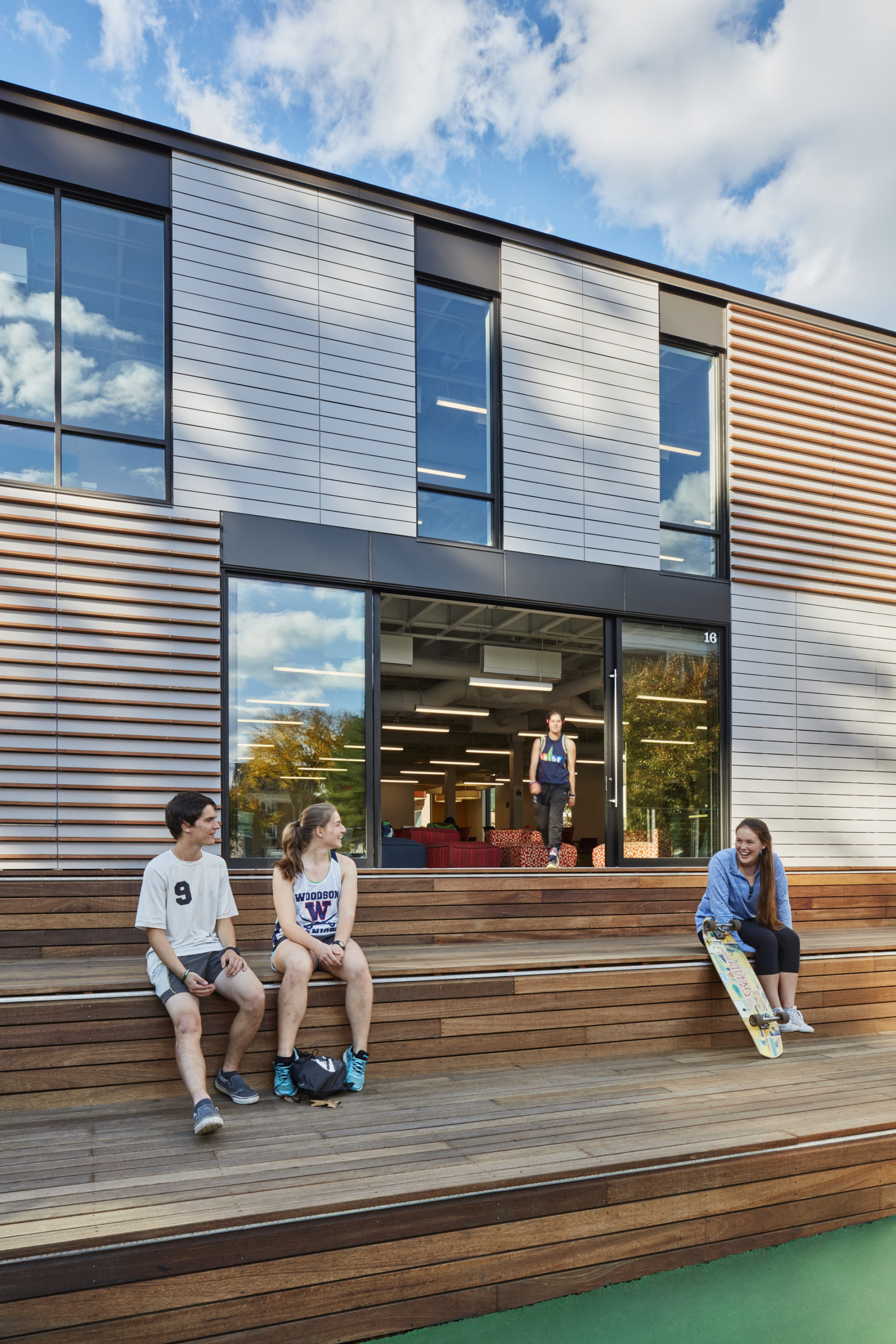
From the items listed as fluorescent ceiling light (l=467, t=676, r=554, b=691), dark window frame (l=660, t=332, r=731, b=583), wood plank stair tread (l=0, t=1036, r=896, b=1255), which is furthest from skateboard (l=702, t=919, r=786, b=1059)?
fluorescent ceiling light (l=467, t=676, r=554, b=691)

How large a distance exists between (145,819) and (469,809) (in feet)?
53.1

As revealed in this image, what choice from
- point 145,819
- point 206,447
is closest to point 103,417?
point 206,447

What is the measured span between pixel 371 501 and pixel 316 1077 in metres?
4.62

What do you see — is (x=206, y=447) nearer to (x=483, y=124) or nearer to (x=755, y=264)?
(x=483, y=124)

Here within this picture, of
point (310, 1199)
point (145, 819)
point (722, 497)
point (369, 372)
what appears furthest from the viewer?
point (722, 497)

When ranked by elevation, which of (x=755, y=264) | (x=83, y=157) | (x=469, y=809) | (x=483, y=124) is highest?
(x=755, y=264)

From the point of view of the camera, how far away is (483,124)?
1346 cm

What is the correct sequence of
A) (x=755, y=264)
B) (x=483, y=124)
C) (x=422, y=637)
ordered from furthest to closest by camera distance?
(x=755, y=264)
(x=483, y=124)
(x=422, y=637)

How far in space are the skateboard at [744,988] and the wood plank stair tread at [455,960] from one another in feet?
0.46

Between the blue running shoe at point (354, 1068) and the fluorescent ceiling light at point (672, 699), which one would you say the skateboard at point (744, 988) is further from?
the fluorescent ceiling light at point (672, 699)

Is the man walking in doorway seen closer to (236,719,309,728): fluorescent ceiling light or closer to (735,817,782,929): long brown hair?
(236,719,309,728): fluorescent ceiling light

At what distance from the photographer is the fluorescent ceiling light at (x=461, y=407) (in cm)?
767

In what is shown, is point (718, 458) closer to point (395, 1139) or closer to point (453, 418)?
point (453, 418)

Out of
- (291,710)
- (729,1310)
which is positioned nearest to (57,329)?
(291,710)
